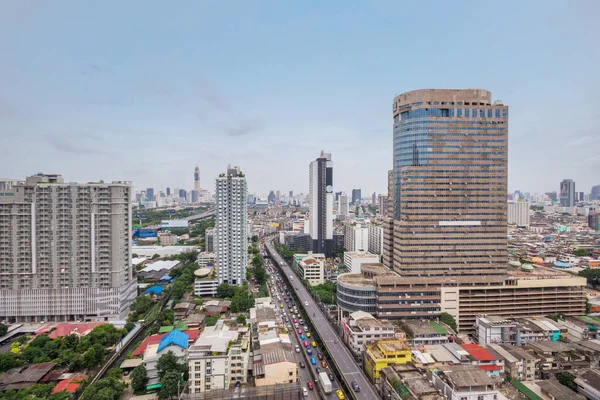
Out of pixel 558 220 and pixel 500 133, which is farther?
pixel 558 220

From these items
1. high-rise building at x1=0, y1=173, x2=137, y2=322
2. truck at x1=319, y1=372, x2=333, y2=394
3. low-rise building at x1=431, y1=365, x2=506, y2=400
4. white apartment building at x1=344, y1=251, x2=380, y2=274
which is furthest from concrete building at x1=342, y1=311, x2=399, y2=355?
high-rise building at x1=0, y1=173, x2=137, y2=322

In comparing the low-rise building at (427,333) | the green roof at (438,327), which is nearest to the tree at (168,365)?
the low-rise building at (427,333)

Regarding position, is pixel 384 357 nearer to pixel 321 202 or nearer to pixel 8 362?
pixel 8 362

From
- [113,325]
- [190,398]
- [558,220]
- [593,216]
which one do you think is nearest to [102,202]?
[113,325]

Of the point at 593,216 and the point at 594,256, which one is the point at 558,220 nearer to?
the point at 593,216

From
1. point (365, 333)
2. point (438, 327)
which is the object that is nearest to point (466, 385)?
point (365, 333)

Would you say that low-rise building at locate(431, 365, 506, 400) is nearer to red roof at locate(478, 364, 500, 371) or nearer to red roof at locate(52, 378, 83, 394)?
red roof at locate(478, 364, 500, 371)
